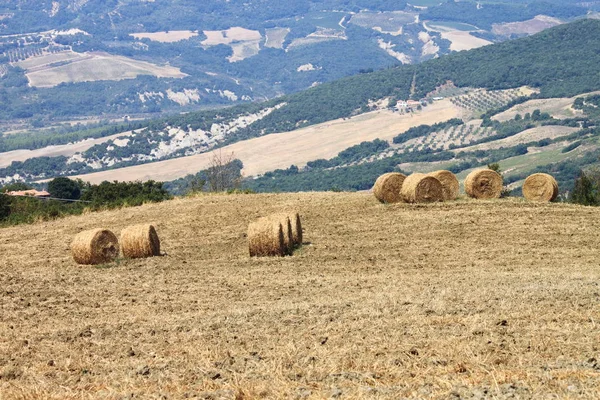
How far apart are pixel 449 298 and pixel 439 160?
450ft

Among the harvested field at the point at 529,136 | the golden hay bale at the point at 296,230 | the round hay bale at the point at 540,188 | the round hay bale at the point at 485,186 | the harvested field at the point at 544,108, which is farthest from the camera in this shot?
the harvested field at the point at 544,108

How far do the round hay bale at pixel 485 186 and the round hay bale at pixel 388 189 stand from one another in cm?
230

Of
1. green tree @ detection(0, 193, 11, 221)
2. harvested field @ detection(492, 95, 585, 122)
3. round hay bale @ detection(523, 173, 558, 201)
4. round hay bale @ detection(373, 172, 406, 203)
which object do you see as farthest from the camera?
harvested field @ detection(492, 95, 585, 122)

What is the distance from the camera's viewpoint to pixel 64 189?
218 feet

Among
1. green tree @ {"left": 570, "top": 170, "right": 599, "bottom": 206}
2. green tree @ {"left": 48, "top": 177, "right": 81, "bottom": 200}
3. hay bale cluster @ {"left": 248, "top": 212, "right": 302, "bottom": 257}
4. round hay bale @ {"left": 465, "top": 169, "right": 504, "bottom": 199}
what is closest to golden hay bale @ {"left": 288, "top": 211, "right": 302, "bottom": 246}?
hay bale cluster @ {"left": 248, "top": 212, "right": 302, "bottom": 257}

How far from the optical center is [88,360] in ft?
42.1

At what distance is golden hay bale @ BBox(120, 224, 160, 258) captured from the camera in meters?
24.7

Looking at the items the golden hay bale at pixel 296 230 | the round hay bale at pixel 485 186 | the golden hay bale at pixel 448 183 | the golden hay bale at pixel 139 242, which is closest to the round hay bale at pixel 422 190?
the golden hay bale at pixel 448 183

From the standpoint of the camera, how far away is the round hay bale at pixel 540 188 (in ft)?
107

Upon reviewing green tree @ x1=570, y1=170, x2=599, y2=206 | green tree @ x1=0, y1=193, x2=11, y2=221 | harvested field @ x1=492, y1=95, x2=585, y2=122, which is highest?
harvested field @ x1=492, y1=95, x2=585, y2=122

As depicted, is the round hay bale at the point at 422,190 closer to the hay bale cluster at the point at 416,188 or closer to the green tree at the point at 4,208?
the hay bale cluster at the point at 416,188

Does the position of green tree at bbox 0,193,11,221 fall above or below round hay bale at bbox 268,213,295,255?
above

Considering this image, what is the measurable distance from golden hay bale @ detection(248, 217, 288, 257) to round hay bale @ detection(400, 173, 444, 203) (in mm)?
8023

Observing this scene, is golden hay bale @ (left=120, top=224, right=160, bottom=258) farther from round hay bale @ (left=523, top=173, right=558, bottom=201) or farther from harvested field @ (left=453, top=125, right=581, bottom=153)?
harvested field @ (left=453, top=125, right=581, bottom=153)
